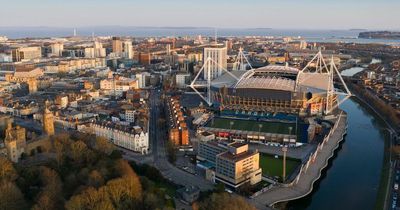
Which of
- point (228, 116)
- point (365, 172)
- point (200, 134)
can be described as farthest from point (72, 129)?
point (365, 172)

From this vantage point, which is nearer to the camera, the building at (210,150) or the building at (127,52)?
the building at (210,150)

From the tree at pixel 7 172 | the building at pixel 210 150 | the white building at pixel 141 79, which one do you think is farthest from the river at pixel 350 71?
the tree at pixel 7 172

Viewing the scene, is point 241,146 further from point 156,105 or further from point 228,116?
point 156,105

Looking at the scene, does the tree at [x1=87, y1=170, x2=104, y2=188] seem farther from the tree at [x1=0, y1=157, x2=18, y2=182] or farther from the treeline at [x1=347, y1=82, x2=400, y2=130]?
the treeline at [x1=347, y1=82, x2=400, y2=130]

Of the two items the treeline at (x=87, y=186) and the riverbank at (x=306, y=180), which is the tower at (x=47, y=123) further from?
the riverbank at (x=306, y=180)

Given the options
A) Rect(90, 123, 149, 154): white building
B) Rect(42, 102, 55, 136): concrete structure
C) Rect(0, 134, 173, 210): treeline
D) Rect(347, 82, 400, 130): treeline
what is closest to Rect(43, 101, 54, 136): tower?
Rect(42, 102, 55, 136): concrete structure

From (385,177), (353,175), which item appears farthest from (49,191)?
(385,177)

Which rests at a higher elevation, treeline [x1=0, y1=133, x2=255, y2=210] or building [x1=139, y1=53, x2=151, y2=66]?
building [x1=139, y1=53, x2=151, y2=66]
